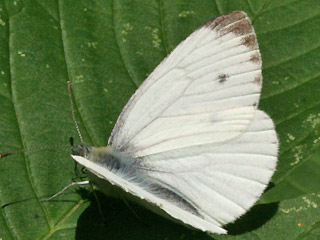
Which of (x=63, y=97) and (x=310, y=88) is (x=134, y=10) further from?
(x=310, y=88)

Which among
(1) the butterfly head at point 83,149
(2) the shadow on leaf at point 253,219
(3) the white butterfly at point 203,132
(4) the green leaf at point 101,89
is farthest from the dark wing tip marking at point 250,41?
(1) the butterfly head at point 83,149

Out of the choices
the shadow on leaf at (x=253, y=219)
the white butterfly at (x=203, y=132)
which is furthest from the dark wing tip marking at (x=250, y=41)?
the shadow on leaf at (x=253, y=219)

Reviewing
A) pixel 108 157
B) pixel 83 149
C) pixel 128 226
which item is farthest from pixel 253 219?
pixel 83 149

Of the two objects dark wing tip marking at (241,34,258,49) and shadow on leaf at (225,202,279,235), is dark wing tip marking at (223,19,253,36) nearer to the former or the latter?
dark wing tip marking at (241,34,258,49)

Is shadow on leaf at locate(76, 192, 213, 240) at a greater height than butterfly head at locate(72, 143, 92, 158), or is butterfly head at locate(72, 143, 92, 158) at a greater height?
butterfly head at locate(72, 143, 92, 158)

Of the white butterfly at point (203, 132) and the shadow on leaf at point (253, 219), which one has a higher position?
the white butterfly at point (203, 132)

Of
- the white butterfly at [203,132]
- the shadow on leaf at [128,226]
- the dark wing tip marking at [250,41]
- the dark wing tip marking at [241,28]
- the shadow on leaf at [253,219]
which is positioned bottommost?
the shadow on leaf at [253,219]

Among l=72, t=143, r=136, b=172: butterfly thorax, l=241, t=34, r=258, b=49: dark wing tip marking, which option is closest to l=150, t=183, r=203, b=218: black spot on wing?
l=72, t=143, r=136, b=172: butterfly thorax

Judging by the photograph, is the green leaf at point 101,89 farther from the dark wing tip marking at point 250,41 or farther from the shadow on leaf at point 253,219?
the dark wing tip marking at point 250,41
